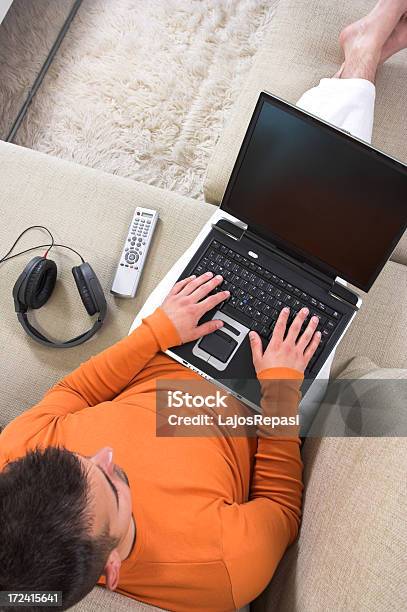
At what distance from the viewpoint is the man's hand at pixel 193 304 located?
1075 mm

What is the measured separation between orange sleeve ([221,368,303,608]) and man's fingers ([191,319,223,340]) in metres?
0.13

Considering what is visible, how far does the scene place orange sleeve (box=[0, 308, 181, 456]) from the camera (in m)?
1.03

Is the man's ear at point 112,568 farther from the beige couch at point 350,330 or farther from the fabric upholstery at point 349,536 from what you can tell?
the fabric upholstery at point 349,536

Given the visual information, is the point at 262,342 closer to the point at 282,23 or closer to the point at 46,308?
the point at 46,308

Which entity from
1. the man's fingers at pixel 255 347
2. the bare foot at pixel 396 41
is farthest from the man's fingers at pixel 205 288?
the bare foot at pixel 396 41

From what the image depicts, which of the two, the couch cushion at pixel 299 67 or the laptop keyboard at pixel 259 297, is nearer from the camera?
the laptop keyboard at pixel 259 297

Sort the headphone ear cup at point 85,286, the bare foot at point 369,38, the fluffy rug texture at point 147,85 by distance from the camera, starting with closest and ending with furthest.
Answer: the headphone ear cup at point 85,286
the bare foot at point 369,38
the fluffy rug texture at point 147,85

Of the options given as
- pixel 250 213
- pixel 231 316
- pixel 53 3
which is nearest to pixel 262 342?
pixel 231 316

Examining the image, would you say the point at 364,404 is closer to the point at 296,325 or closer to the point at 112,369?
the point at 296,325

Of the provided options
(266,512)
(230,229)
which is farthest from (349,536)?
(230,229)

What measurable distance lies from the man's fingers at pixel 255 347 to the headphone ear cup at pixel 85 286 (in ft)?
1.11

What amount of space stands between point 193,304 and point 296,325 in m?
0.21

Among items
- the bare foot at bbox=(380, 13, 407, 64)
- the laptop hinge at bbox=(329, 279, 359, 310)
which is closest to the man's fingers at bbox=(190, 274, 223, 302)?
the laptop hinge at bbox=(329, 279, 359, 310)

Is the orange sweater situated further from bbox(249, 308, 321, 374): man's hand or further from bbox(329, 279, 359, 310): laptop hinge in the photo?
bbox(329, 279, 359, 310): laptop hinge
